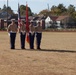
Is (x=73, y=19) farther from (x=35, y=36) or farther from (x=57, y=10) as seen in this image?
(x=35, y=36)

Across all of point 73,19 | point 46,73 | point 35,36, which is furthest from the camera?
point 73,19

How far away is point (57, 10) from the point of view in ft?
501

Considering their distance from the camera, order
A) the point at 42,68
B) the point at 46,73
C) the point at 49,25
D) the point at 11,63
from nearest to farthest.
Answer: the point at 46,73, the point at 42,68, the point at 11,63, the point at 49,25

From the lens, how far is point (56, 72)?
39.8 feet

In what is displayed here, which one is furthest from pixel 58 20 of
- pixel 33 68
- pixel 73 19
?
pixel 33 68

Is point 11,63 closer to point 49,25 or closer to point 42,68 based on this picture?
point 42,68

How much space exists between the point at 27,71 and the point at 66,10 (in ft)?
483

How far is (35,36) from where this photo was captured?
2198 centimetres

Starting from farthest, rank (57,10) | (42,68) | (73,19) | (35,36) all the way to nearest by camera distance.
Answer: (57,10) < (73,19) < (35,36) < (42,68)

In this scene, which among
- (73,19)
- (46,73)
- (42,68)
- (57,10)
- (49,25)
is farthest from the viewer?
(57,10)

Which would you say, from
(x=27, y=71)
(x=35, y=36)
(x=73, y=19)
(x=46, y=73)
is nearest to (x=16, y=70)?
(x=27, y=71)

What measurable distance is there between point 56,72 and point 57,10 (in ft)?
464

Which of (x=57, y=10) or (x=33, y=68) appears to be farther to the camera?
(x=57, y=10)

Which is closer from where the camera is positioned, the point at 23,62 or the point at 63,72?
the point at 63,72
